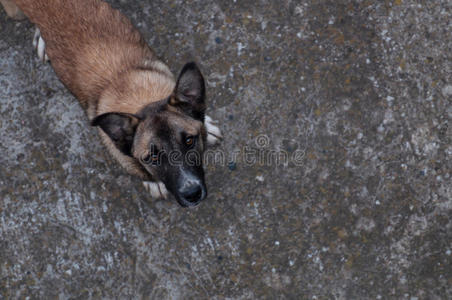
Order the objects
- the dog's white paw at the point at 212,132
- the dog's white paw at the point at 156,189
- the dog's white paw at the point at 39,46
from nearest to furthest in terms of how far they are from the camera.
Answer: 1. the dog's white paw at the point at 156,189
2. the dog's white paw at the point at 212,132
3. the dog's white paw at the point at 39,46

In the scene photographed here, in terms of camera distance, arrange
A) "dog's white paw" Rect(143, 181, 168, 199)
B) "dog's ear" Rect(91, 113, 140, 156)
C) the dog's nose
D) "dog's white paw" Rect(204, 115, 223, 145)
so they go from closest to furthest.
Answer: "dog's ear" Rect(91, 113, 140, 156), the dog's nose, "dog's white paw" Rect(143, 181, 168, 199), "dog's white paw" Rect(204, 115, 223, 145)

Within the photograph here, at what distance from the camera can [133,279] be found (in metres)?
4.64

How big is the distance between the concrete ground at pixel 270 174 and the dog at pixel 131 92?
0.55m

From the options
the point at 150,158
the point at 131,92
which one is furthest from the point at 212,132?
the point at 150,158

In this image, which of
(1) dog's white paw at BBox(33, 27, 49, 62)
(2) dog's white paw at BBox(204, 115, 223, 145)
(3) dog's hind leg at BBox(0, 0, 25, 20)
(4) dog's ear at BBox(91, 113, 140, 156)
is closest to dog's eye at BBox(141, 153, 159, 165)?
(4) dog's ear at BBox(91, 113, 140, 156)

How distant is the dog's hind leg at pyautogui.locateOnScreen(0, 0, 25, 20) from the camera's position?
16.0 ft

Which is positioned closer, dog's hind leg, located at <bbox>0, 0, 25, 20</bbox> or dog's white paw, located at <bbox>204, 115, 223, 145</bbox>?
dog's white paw, located at <bbox>204, 115, 223, 145</bbox>

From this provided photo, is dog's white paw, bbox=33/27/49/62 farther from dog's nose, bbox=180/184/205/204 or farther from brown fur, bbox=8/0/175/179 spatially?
dog's nose, bbox=180/184/205/204

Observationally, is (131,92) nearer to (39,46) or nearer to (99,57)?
(99,57)

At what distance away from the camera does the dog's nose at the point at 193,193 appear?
3.49 metres

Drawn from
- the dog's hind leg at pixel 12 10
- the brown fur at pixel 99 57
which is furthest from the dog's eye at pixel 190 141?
the dog's hind leg at pixel 12 10

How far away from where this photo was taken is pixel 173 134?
11.4 ft

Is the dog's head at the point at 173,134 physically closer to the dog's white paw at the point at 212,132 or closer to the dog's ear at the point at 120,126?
the dog's ear at the point at 120,126

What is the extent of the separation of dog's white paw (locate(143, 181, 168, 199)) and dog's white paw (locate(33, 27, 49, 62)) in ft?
6.33
